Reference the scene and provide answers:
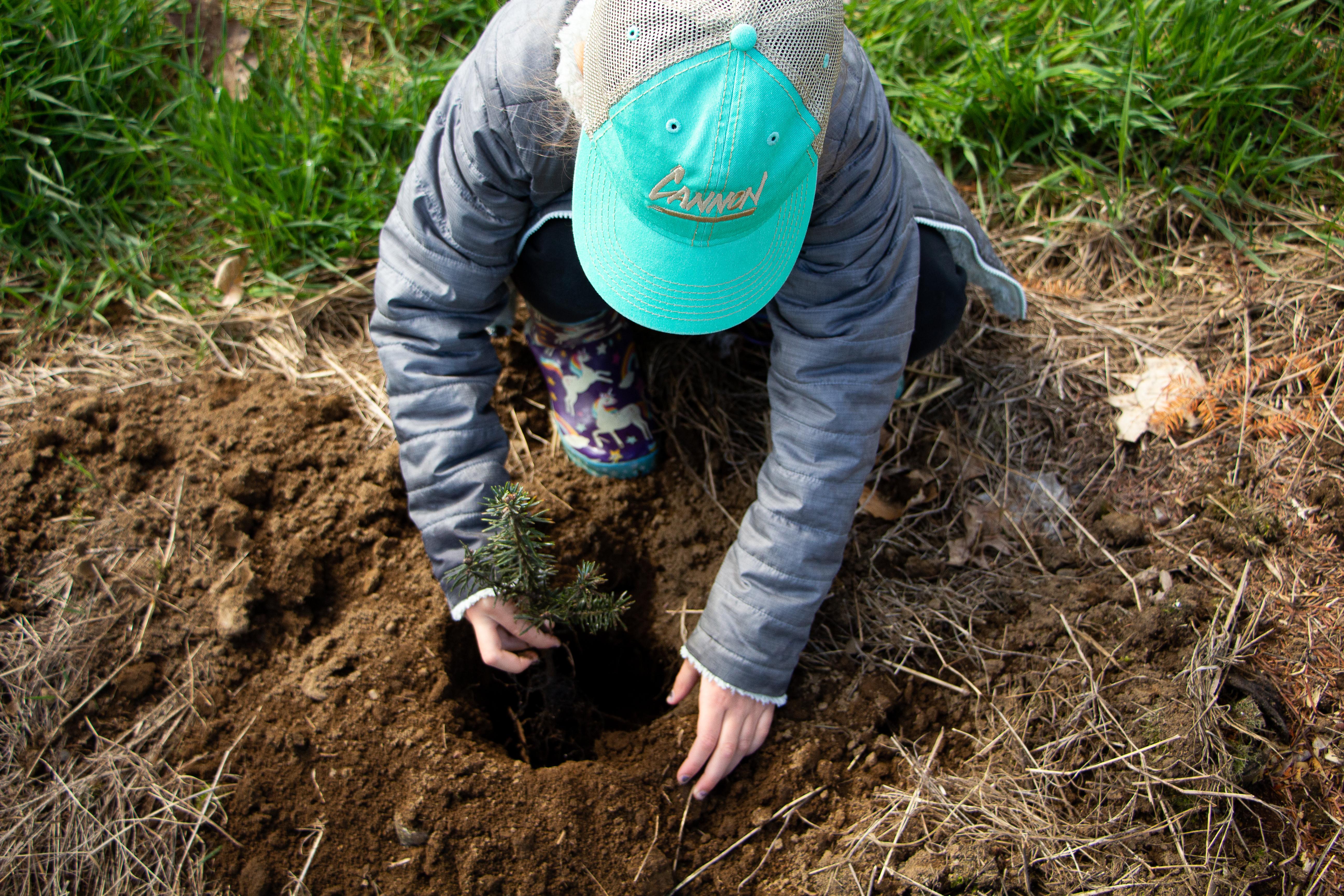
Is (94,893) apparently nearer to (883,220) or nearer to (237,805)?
(237,805)

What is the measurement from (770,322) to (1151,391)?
47.0 inches

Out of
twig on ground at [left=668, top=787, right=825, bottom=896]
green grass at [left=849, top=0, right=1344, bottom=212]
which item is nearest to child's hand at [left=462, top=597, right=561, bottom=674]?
twig on ground at [left=668, top=787, right=825, bottom=896]

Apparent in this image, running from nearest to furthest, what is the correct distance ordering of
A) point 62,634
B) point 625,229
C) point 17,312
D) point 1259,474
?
1. point 625,229
2. point 62,634
3. point 1259,474
4. point 17,312

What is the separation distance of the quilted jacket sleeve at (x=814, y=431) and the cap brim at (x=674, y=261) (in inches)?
10.6

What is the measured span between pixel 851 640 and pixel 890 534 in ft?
→ 1.07

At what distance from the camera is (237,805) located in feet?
6.23

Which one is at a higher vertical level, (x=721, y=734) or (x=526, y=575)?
(x=526, y=575)

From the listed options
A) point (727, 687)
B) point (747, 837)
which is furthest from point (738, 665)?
point (747, 837)

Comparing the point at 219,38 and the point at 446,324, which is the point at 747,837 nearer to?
the point at 446,324

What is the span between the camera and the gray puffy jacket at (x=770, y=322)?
1729mm

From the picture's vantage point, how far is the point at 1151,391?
2432 millimetres

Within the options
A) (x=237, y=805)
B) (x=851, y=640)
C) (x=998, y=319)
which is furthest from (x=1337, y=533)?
(x=237, y=805)

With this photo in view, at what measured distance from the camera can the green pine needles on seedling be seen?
161 centimetres

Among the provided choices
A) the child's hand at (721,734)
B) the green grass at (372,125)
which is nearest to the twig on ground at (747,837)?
the child's hand at (721,734)
